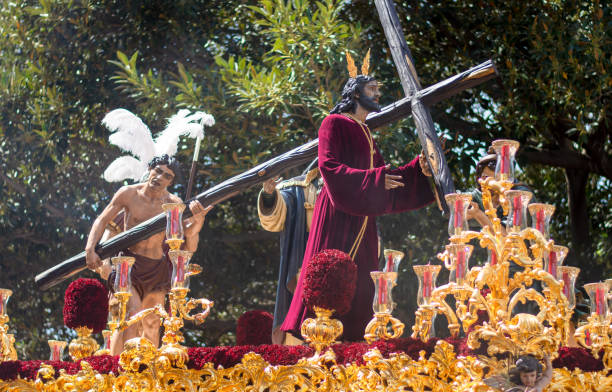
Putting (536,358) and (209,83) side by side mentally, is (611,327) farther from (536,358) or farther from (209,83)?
(209,83)

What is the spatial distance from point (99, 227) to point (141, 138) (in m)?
0.98

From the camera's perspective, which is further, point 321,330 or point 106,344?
point 106,344

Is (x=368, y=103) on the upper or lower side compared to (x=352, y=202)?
upper

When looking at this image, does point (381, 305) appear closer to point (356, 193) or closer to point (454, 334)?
point (454, 334)

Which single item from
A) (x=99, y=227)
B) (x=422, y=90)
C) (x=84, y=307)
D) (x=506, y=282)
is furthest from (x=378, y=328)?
(x=99, y=227)

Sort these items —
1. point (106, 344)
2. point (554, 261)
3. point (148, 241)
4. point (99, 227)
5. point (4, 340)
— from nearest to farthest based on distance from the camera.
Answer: point (554, 261)
point (4, 340)
point (106, 344)
point (99, 227)
point (148, 241)

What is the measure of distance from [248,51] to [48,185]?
3386 millimetres

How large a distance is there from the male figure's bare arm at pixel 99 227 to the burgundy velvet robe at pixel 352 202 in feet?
6.06

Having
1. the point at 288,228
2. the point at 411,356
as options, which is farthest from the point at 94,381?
the point at 288,228

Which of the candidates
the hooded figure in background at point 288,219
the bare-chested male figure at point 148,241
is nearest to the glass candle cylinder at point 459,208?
the hooded figure in background at point 288,219

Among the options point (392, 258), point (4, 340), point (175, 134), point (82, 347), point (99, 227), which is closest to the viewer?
point (392, 258)

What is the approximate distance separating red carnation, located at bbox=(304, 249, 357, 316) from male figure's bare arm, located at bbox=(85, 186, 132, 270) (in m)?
2.65

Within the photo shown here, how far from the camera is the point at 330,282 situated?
572cm

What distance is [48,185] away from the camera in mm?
13977
